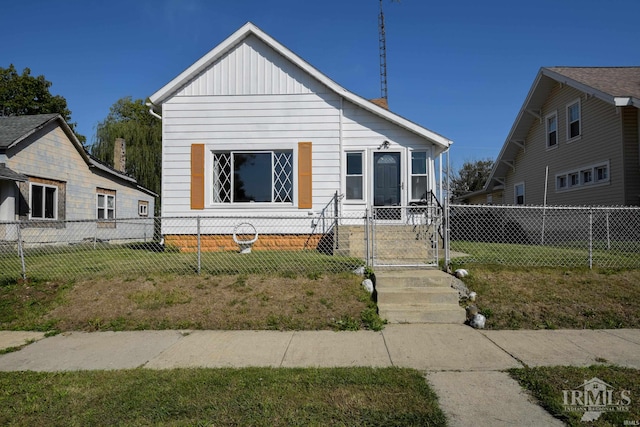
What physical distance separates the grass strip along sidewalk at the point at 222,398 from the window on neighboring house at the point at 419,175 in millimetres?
7473

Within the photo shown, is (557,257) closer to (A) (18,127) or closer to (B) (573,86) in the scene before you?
(B) (573,86)

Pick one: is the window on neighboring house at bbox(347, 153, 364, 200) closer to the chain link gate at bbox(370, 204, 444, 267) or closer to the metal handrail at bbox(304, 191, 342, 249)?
the metal handrail at bbox(304, 191, 342, 249)

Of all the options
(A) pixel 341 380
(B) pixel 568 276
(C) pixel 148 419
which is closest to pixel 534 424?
(A) pixel 341 380

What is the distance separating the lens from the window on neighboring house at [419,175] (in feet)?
35.7

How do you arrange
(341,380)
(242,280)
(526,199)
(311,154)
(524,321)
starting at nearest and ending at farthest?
(341,380) < (524,321) < (242,280) < (311,154) < (526,199)

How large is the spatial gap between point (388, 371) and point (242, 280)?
3598mm

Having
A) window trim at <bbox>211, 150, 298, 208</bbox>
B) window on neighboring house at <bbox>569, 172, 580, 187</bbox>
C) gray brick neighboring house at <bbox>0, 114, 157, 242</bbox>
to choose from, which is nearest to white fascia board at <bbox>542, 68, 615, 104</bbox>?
window on neighboring house at <bbox>569, 172, 580, 187</bbox>

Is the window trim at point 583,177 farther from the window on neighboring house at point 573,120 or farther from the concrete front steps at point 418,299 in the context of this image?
the concrete front steps at point 418,299

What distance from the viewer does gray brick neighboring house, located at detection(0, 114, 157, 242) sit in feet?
43.1

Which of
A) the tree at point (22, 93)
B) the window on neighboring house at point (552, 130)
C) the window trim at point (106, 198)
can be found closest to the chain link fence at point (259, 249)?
the window trim at point (106, 198)

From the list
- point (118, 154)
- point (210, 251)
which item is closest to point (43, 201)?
point (210, 251)

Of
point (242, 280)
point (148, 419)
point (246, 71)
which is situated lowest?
point (148, 419)

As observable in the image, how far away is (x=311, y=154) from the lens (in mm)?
10711

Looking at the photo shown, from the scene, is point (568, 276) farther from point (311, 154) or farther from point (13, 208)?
point (13, 208)
